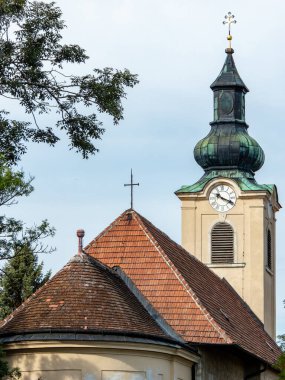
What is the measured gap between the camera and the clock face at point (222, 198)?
62.4 metres

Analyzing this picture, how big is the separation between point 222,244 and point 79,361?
85.3 ft

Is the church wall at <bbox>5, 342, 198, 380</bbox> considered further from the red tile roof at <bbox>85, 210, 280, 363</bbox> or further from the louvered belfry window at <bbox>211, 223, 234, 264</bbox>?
the louvered belfry window at <bbox>211, 223, 234, 264</bbox>

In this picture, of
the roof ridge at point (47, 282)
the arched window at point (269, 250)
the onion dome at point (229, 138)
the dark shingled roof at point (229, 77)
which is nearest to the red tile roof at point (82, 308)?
the roof ridge at point (47, 282)

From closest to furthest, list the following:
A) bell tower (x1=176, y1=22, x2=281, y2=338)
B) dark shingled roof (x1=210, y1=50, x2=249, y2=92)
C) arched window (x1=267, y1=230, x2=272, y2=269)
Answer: bell tower (x1=176, y1=22, x2=281, y2=338), dark shingled roof (x1=210, y1=50, x2=249, y2=92), arched window (x1=267, y1=230, x2=272, y2=269)

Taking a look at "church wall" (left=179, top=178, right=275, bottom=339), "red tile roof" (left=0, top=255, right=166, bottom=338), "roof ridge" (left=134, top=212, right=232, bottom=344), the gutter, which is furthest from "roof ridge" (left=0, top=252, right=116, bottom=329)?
"church wall" (left=179, top=178, right=275, bottom=339)

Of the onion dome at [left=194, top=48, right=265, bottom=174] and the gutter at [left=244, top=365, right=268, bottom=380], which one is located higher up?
the onion dome at [left=194, top=48, right=265, bottom=174]

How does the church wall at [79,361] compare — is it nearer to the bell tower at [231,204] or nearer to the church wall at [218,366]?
the church wall at [218,366]

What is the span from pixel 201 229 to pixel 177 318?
21985 millimetres

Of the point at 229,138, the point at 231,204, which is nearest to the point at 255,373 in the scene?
the point at 231,204

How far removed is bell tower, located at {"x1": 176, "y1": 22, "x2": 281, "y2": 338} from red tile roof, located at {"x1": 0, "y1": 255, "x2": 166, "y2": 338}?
2267 centimetres

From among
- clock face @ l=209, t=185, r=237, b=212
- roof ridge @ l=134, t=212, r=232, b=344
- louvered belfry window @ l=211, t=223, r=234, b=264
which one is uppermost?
clock face @ l=209, t=185, r=237, b=212

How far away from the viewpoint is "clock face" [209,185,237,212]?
205 ft

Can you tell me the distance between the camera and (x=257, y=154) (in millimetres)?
63312

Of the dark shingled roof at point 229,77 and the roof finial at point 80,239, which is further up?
the dark shingled roof at point 229,77
